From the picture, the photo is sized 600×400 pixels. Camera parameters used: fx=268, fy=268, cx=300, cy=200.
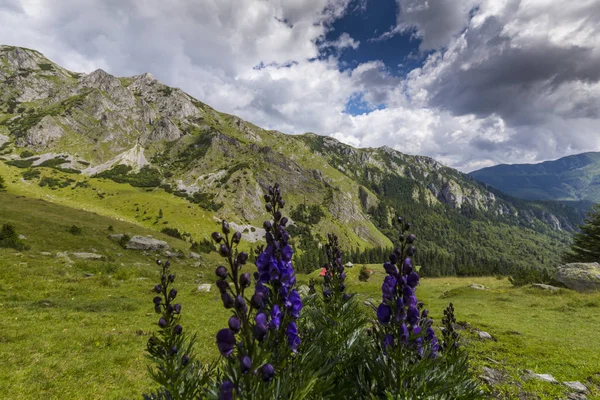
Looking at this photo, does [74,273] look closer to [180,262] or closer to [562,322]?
[180,262]

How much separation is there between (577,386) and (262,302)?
1274 cm

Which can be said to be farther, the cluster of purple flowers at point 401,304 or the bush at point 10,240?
the bush at point 10,240

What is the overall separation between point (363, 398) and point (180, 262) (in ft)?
133

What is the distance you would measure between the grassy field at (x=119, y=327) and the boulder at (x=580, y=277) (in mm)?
4377

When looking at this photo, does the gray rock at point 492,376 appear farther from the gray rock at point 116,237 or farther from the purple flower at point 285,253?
the gray rock at point 116,237

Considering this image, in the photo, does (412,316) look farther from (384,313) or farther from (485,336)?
(485,336)

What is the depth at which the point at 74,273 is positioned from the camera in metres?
24.0

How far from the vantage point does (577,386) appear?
29.9 feet

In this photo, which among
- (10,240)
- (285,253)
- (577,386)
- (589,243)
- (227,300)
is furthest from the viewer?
(589,243)

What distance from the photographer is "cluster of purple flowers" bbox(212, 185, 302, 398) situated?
2650 mm

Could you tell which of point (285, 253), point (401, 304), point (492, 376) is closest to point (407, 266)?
point (401, 304)

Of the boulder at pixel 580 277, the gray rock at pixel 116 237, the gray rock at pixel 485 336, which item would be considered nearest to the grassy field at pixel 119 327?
the gray rock at pixel 485 336

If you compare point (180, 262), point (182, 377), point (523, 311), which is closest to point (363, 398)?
point (182, 377)

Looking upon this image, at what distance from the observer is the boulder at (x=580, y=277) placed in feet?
101
